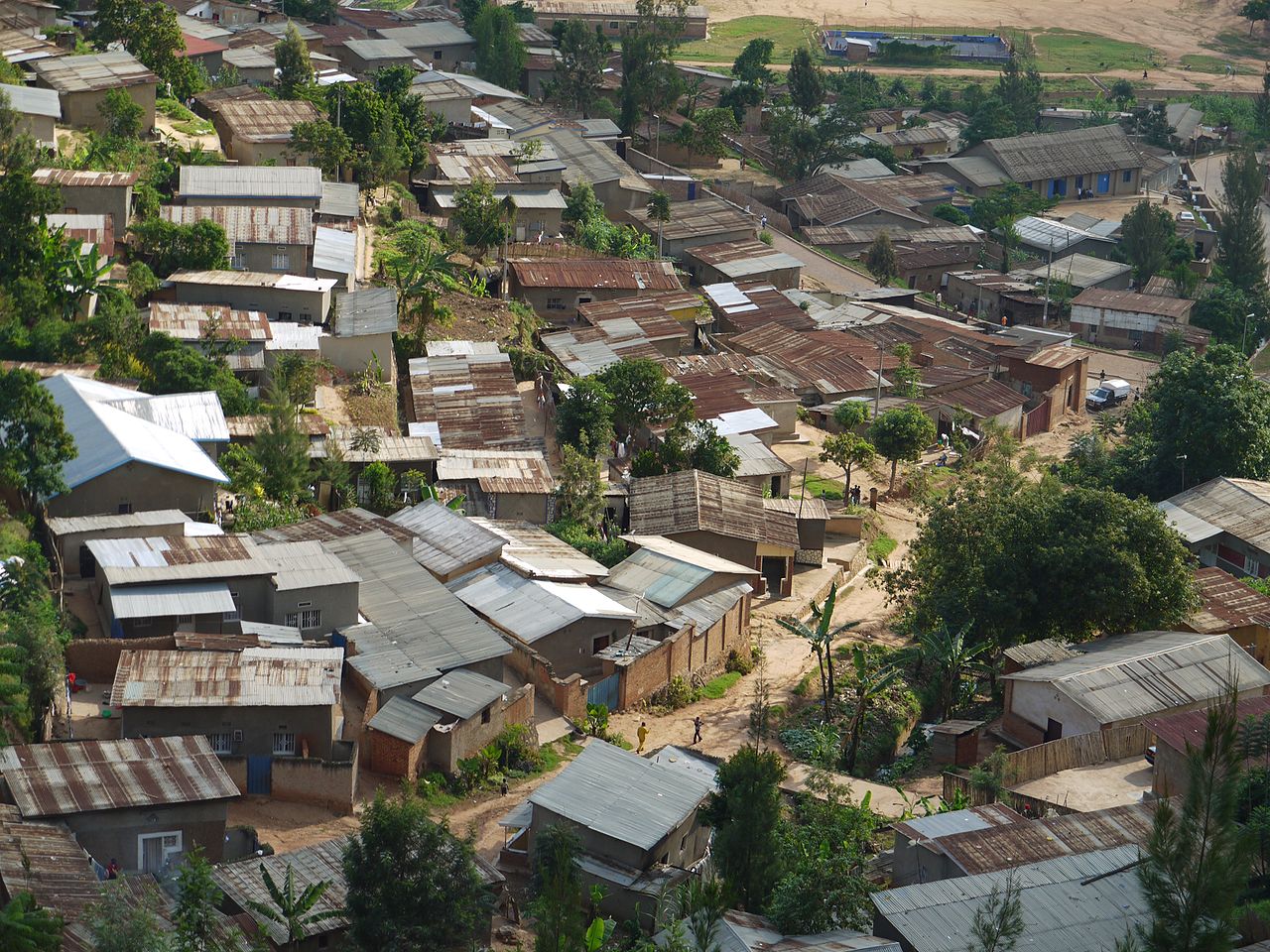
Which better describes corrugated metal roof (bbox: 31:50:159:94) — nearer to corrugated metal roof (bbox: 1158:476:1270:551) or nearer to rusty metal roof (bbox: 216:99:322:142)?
rusty metal roof (bbox: 216:99:322:142)

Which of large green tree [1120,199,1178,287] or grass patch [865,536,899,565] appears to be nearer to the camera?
grass patch [865,536,899,565]

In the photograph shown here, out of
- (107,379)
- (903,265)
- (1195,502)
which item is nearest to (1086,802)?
(1195,502)

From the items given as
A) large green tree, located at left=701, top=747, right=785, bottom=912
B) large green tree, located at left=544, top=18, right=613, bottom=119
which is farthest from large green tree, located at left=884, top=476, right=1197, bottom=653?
large green tree, located at left=544, top=18, right=613, bottom=119

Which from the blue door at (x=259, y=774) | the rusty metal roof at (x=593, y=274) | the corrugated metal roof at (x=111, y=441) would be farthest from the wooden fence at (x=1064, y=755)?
the rusty metal roof at (x=593, y=274)

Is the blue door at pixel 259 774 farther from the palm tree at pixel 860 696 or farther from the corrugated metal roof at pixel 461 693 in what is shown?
the palm tree at pixel 860 696

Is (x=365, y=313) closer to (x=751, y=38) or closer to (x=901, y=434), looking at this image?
(x=901, y=434)

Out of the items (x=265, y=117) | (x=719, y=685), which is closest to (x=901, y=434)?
(x=719, y=685)
